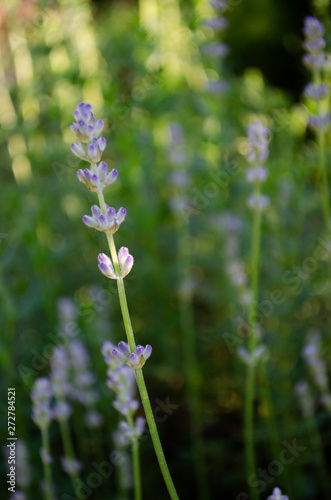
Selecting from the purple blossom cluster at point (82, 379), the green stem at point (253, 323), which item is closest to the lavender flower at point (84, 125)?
the green stem at point (253, 323)

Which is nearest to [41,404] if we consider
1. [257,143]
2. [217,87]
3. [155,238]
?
[257,143]

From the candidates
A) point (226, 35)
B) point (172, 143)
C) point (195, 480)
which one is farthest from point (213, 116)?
point (226, 35)

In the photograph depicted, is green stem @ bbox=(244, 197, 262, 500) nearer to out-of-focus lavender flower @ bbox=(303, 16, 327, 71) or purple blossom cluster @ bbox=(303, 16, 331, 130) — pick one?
purple blossom cluster @ bbox=(303, 16, 331, 130)

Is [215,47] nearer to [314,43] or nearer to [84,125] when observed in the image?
[314,43]

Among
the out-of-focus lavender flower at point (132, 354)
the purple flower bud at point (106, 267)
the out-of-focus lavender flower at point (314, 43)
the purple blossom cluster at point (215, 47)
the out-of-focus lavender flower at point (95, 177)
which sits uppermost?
the purple blossom cluster at point (215, 47)

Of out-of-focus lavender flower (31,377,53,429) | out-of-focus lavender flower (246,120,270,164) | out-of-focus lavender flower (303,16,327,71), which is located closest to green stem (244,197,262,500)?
out-of-focus lavender flower (246,120,270,164)

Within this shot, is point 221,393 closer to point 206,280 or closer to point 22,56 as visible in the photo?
point 206,280

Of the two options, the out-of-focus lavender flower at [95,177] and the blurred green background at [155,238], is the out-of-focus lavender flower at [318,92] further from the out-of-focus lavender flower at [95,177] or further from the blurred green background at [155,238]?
the out-of-focus lavender flower at [95,177]
